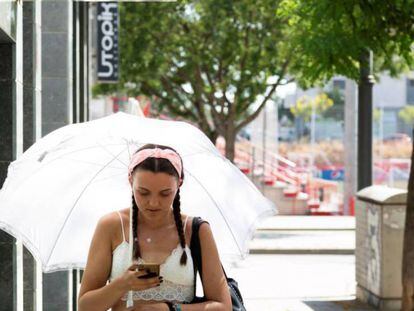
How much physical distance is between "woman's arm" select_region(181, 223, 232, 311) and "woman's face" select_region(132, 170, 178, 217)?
21 centimetres

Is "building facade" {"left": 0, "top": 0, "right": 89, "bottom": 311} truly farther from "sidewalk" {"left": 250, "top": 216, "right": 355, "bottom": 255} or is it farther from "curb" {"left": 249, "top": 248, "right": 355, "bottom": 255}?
"sidewalk" {"left": 250, "top": 216, "right": 355, "bottom": 255}

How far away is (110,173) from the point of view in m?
4.23

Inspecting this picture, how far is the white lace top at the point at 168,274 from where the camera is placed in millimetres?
3457

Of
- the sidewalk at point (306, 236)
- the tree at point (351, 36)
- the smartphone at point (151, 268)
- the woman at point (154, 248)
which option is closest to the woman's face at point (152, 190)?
the woman at point (154, 248)

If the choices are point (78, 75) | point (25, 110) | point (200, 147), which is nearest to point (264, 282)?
point (78, 75)

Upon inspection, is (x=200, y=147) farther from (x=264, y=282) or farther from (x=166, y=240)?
(x=264, y=282)

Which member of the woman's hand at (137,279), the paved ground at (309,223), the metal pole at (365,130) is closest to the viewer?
the woman's hand at (137,279)

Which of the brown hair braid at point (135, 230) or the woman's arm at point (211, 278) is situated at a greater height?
the brown hair braid at point (135, 230)

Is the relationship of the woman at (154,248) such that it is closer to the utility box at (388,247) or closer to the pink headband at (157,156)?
the pink headband at (157,156)

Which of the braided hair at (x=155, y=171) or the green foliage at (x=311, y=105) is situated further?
the green foliage at (x=311, y=105)

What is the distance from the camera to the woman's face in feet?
11.1

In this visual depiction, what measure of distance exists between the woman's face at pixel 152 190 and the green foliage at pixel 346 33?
7.38 metres

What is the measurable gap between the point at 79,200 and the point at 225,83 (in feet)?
85.3

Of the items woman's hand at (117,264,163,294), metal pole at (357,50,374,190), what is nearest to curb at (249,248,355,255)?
metal pole at (357,50,374,190)
